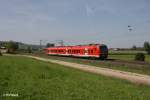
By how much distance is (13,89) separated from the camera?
11688 mm

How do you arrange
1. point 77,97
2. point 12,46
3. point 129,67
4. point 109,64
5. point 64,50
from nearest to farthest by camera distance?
1. point 77,97
2. point 129,67
3. point 109,64
4. point 64,50
5. point 12,46

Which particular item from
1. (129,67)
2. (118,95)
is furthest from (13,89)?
(129,67)

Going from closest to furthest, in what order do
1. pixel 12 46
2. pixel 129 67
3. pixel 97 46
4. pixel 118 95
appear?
pixel 118 95 < pixel 129 67 < pixel 97 46 < pixel 12 46

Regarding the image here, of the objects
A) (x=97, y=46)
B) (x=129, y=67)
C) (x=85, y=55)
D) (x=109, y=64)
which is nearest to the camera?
(x=129, y=67)

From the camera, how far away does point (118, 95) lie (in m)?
11.5

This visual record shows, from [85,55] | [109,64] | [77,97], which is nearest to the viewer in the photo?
[77,97]

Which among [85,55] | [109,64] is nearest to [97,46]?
[85,55]

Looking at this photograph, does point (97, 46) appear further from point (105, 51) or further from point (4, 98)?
point (4, 98)

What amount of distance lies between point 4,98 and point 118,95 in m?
4.93

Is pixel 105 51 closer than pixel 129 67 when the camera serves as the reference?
No

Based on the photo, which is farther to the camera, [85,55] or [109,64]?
[85,55]

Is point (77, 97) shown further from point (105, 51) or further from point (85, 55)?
point (85, 55)

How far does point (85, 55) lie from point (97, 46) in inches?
201

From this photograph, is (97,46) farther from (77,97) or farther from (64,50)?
(77,97)
